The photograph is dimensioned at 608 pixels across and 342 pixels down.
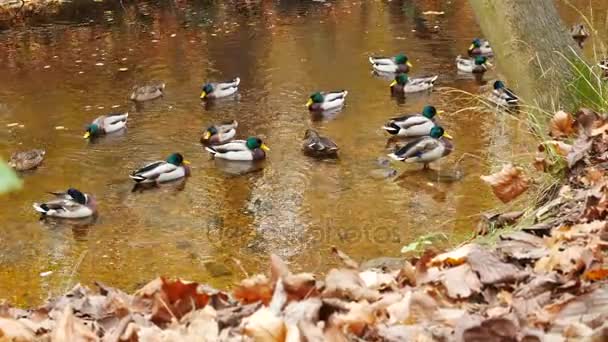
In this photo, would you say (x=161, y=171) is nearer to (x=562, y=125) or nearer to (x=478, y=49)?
(x=562, y=125)

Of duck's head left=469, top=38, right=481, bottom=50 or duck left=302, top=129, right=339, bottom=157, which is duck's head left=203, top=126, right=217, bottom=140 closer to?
duck left=302, top=129, right=339, bottom=157

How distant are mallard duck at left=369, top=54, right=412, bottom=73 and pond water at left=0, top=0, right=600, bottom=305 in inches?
12.2

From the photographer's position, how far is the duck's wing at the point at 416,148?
35.1 ft

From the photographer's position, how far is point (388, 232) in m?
8.62

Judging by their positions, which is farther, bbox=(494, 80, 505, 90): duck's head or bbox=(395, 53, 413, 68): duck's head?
bbox=(395, 53, 413, 68): duck's head

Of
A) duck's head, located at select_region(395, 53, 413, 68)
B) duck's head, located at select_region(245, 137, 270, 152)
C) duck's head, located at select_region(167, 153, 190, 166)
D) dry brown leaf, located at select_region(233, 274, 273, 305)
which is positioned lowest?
duck's head, located at select_region(395, 53, 413, 68)

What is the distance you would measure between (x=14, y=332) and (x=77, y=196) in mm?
7134

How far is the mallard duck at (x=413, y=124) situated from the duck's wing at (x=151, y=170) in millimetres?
3051

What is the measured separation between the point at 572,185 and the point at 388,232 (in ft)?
13.6

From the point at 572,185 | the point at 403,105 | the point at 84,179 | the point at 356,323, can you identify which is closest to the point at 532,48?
the point at 572,185

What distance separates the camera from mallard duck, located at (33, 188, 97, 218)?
9491 millimetres

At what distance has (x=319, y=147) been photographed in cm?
1093

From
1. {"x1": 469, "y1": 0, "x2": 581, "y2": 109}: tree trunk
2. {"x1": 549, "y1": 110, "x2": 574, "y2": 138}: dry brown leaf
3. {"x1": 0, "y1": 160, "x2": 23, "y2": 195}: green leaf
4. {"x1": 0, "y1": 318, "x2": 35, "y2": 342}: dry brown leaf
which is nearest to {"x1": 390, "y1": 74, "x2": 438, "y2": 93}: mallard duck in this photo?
{"x1": 469, "y1": 0, "x2": 581, "y2": 109}: tree trunk

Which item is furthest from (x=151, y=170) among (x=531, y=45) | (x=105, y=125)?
(x=531, y=45)
